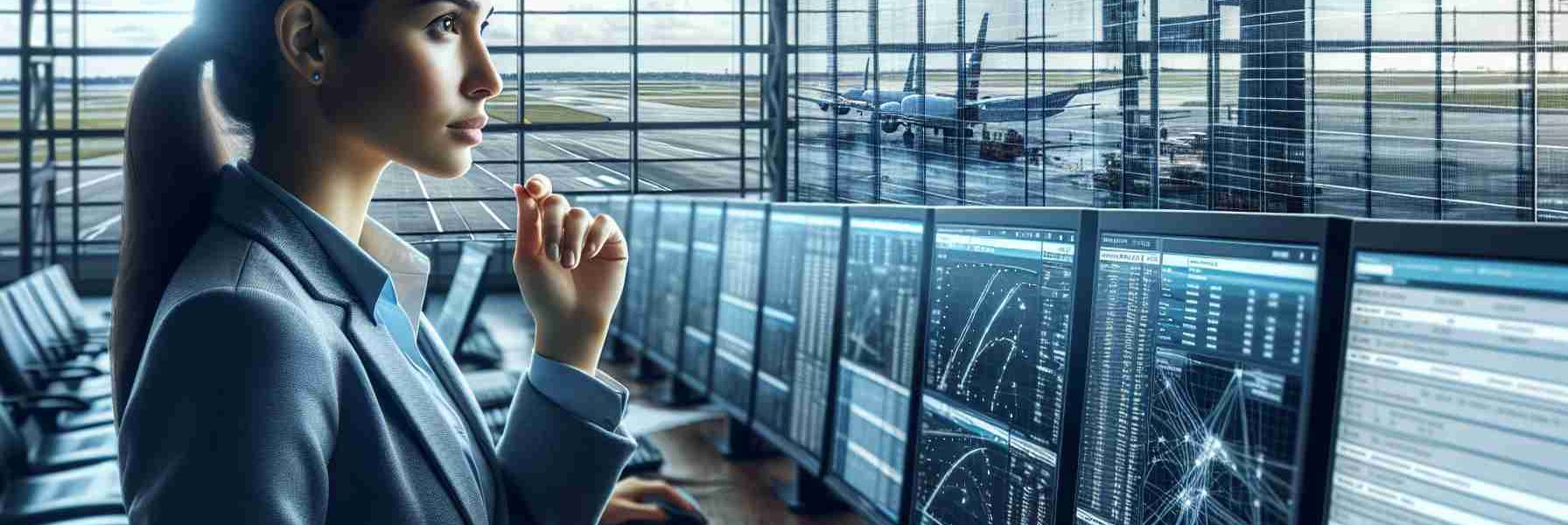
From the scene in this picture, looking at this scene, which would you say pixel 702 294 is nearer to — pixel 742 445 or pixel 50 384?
pixel 742 445

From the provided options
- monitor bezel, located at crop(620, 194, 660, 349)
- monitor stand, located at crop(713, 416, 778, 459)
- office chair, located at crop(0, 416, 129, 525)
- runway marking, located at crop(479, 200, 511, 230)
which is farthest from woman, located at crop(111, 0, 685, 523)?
monitor bezel, located at crop(620, 194, 660, 349)

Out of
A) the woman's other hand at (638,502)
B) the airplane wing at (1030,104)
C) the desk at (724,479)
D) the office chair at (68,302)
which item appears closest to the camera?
the airplane wing at (1030,104)

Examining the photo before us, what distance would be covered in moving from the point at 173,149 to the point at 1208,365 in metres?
0.81

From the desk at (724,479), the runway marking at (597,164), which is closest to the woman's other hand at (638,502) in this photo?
the desk at (724,479)

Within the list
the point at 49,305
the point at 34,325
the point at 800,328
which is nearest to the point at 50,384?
the point at 34,325

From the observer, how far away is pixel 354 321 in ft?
2.75

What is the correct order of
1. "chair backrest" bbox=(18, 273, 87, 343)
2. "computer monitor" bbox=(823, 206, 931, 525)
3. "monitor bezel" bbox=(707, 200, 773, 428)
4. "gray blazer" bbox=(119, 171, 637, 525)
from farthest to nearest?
"chair backrest" bbox=(18, 273, 87, 343), "monitor bezel" bbox=(707, 200, 773, 428), "computer monitor" bbox=(823, 206, 931, 525), "gray blazer" bbox=(119, 171, 637, 525)

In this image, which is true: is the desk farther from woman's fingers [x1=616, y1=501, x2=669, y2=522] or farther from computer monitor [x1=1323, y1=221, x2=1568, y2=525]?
computer monitor [x1=1323, y1=221, x2=1568, y2=525]

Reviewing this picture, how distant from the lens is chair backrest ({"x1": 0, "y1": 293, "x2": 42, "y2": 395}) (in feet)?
13.2

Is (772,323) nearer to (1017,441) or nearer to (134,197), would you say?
(1017,441)

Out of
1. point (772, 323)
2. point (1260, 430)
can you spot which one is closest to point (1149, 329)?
point (1260, 430)

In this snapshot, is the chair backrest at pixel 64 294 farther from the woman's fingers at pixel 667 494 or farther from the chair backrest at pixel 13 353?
the woman's fingers at pixel 667 494

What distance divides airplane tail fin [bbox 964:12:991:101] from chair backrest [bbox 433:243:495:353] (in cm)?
236

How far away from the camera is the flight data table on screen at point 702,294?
3.07 metres
